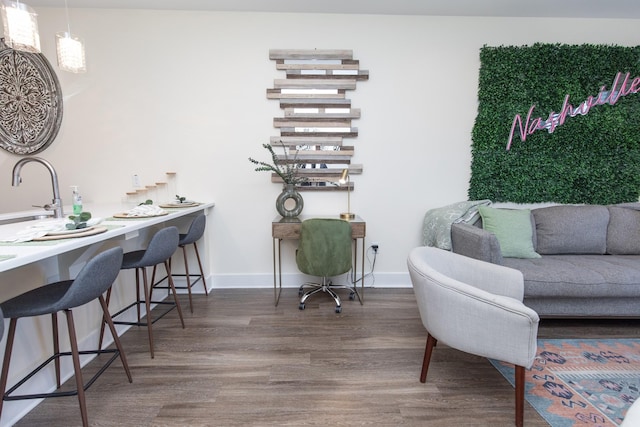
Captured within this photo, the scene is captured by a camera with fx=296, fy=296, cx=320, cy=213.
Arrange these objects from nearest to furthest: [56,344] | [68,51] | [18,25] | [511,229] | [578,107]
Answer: [56,344] → [18,25] → [68,51] → [511,229] → [578,107]

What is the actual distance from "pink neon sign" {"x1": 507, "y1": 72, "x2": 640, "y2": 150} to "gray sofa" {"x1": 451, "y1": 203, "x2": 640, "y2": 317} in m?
0.81

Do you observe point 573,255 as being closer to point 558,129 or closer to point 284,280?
point 558,129

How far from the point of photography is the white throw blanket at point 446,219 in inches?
107

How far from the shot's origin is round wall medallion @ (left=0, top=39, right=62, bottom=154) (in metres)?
2.71

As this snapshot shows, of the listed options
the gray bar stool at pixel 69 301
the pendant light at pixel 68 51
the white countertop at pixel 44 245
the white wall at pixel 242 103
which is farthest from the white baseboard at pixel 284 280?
the pendant light at pixel 68 51

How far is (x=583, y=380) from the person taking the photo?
5.66ft

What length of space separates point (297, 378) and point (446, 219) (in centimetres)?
189

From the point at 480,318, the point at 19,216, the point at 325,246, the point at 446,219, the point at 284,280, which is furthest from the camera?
the point at 284,280

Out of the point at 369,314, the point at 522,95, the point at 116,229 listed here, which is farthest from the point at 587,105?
the point at 116,229

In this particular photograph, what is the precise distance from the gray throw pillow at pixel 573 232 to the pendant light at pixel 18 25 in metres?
4.09

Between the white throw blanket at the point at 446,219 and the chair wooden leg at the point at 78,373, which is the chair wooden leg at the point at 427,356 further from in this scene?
the chair wooden leg at the point at 78,373

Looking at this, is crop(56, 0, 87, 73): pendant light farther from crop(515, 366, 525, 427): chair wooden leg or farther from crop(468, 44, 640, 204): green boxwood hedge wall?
crop(468, 44, 640, 204): green boxwood hedge wall

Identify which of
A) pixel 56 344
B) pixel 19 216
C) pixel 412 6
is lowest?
pixel 56 344

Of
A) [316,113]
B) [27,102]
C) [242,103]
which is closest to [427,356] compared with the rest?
[316,113]
